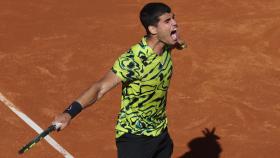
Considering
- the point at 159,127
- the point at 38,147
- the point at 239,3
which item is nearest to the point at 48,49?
the point at 38,147

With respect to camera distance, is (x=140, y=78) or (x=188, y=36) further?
(x=188, y=36)

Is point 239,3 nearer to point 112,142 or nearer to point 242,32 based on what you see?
point 242,32

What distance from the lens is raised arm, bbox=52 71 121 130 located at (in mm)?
6141

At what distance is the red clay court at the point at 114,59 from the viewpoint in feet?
34.9

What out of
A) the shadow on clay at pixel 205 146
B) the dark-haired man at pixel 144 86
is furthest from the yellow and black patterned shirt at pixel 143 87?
the shadow on clay at pixel 205 146

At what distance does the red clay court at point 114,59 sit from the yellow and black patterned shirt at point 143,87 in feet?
10.2

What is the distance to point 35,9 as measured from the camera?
15.6m

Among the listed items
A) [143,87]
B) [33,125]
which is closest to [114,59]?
[33,125]

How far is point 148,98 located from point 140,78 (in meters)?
0.32

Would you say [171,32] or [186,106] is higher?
[171,32]

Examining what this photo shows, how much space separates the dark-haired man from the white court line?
10.0 ft

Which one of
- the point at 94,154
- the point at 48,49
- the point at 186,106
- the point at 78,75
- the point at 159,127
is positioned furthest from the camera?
the point at 48,49

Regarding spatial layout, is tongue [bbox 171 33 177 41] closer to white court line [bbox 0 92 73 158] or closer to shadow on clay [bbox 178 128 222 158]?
shadow on clay [bbox 178 128 222 158]

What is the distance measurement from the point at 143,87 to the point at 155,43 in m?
0.52
